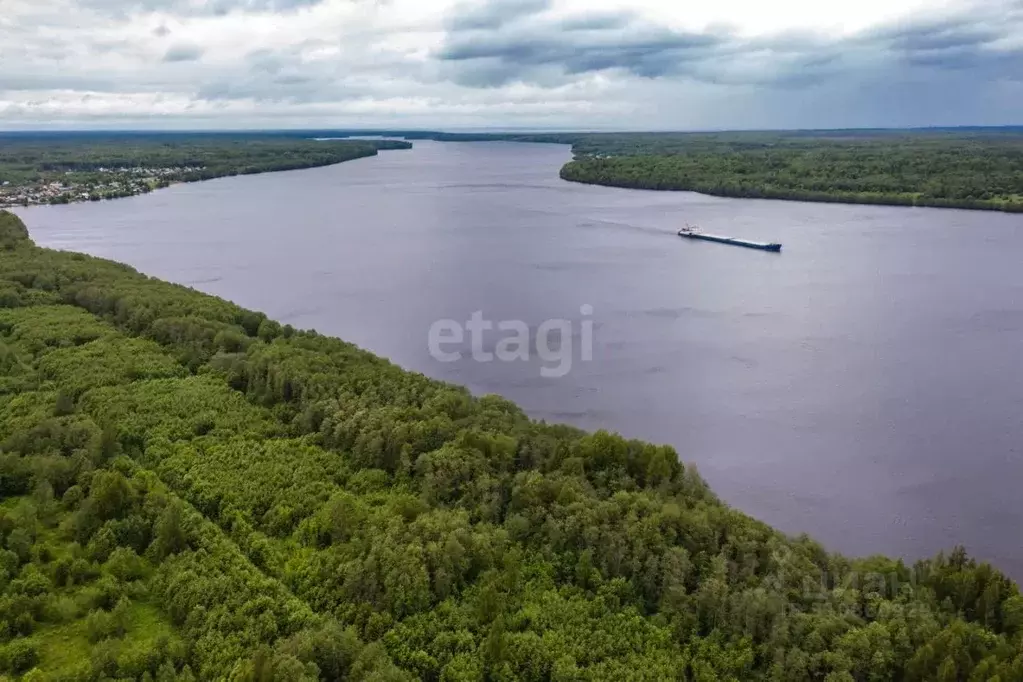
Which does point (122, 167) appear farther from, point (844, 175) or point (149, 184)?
point (844, 175)

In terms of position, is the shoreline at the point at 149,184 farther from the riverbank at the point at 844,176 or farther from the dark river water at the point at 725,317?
the riverbank at the point at 844,176

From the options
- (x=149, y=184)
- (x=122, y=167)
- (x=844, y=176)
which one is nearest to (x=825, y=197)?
(x=844, y=176)

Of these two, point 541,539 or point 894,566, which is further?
point 541,539

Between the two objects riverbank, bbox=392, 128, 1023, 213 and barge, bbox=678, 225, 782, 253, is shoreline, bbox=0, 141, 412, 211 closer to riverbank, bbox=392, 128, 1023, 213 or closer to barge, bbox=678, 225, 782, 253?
riverbank, bbox=392, 128, 1023, 213

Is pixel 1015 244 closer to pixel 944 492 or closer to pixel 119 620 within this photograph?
pixel 944 492

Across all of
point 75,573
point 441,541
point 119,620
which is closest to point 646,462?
point 441,541
